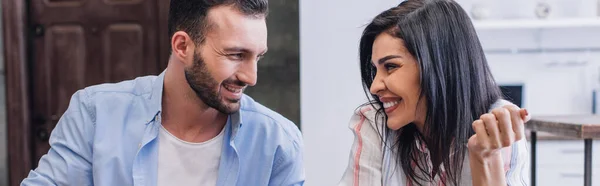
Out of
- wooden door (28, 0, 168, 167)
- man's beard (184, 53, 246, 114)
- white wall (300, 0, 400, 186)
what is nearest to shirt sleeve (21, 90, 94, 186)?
man's beard (184, 53, 246, 114)

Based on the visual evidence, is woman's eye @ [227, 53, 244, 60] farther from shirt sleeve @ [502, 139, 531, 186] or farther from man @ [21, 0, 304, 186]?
shirt sleeve @ [502, 139, 531, 186]

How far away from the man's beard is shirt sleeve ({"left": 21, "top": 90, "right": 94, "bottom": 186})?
0.29 meters

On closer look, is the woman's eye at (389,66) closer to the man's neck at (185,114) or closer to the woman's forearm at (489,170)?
the woman's forearm at (489,170)

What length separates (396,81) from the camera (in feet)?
4.39

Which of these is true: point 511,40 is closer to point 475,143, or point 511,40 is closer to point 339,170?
point 339,170

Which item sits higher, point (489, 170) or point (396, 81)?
point (396, 81)

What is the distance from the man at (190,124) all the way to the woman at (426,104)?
0.80 feet

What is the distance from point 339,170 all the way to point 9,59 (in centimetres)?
168

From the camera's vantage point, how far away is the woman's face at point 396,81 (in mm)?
1339

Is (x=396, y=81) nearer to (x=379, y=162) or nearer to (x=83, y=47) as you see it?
(x=379, y=162)

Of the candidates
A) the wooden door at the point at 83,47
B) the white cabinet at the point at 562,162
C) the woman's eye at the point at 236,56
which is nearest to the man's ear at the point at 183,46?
the woman's eye at the point at 236,56

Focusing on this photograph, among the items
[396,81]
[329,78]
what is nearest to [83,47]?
[329,78]

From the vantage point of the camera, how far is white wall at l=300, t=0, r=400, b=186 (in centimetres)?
271

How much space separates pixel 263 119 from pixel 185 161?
0.22m
